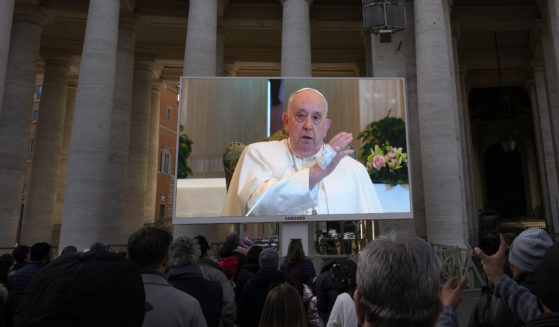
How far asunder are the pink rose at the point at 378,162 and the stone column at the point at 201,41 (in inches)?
277

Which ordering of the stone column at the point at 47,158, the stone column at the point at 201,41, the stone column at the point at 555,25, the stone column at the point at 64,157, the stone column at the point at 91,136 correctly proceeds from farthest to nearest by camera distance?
the stone column at the point at 64,157 < the stone column at the point at 47,158 < the stone column at the point at 555,25 < the stone column at the point at 201,41 < the stone column at the point at 91,136

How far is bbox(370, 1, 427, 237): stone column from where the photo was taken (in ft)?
50.2

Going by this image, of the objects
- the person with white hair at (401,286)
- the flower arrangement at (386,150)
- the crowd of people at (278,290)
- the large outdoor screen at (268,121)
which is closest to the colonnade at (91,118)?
the large outdoor screen at (268,121)

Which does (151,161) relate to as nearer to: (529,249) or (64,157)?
(64,157)

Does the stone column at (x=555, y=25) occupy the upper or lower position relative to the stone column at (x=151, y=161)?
upper

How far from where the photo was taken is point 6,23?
14.7m

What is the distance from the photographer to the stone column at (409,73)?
15.3m

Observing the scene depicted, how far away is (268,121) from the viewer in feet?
42.2

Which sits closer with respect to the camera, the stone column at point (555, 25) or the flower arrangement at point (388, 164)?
the flower arrangement at point (388, 164)

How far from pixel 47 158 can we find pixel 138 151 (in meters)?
4.65

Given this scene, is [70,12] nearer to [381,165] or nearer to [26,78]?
[26,78]

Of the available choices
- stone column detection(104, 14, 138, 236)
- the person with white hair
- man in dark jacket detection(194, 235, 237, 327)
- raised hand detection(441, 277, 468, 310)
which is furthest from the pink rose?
stone column detection(104, 14, 138, 236)

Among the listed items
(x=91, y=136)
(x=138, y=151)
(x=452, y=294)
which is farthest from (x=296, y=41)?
(x=452, y=294)

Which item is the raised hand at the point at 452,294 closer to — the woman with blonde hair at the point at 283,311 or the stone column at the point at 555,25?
the woman with blonde hair at the point at 283,311
